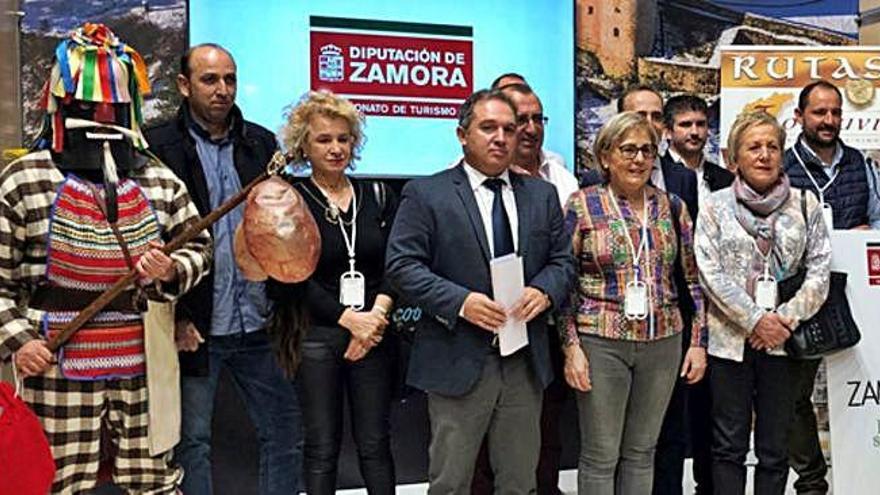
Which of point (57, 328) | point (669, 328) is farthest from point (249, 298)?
point (669, 328)

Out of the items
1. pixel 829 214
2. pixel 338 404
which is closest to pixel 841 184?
pixel 829 214

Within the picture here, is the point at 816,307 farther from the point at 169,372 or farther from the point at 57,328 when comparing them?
the point at 57,328

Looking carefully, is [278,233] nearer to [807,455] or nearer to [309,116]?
[309,116]

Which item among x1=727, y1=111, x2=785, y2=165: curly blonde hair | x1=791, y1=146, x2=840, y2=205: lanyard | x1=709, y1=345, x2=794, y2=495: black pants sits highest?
x1=727, y1=111, x2=785, y2=165: curly blonde hair

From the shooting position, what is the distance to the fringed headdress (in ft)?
7.73

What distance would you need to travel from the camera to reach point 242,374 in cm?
295

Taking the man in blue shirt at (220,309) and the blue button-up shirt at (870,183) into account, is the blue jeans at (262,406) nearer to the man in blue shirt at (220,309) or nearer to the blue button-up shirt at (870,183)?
the man in blue shirt at (220,309)

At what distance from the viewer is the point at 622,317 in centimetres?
279

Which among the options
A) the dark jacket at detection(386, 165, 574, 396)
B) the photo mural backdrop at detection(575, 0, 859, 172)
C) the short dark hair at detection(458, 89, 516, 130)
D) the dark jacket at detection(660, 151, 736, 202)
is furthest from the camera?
the photo mural backdrop at detection(575, 0, 859, 172)

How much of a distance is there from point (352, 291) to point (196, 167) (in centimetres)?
62

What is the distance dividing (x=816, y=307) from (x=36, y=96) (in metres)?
2.95

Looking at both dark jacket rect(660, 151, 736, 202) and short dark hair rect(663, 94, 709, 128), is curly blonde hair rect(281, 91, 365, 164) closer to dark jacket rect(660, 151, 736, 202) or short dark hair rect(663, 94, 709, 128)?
dark jacket rect(660, 151, 736, 202)

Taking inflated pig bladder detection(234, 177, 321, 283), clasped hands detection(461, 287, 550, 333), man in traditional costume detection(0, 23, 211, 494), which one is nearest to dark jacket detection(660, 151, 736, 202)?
clasped hands detection(461, 287, 550, 333)

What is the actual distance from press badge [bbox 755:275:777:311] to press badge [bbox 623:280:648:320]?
41cm
